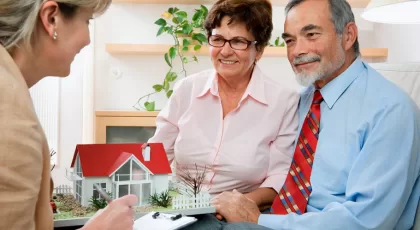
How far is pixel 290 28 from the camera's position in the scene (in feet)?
5.76

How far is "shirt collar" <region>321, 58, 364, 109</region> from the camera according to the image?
1632 mm

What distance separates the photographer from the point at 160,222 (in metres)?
1.25

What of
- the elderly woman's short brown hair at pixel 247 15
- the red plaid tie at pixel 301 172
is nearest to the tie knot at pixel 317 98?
the red plaid tie at pixel 301 172

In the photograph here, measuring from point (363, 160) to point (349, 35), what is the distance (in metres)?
0.52

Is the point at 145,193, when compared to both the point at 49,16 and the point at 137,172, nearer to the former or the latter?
the point at 137,172

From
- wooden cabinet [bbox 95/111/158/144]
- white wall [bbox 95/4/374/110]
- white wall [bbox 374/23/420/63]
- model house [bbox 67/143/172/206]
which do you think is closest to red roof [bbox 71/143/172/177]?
model house [bbox 67/143/172/206]

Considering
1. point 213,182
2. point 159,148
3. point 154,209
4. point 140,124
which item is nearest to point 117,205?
point 154,209

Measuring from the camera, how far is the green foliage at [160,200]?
1.40 metres

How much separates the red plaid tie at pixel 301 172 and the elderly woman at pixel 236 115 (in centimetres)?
9

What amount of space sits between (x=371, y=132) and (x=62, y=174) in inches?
109

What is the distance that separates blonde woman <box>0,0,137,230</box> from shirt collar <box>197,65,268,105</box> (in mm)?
847

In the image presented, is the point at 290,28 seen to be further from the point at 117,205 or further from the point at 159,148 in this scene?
the point at 117,205

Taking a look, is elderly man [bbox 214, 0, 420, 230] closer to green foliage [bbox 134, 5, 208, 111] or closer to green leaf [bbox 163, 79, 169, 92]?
green foliage [bbox 134, 5, 208, 111]

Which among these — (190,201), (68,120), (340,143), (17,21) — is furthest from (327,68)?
(68,120)
